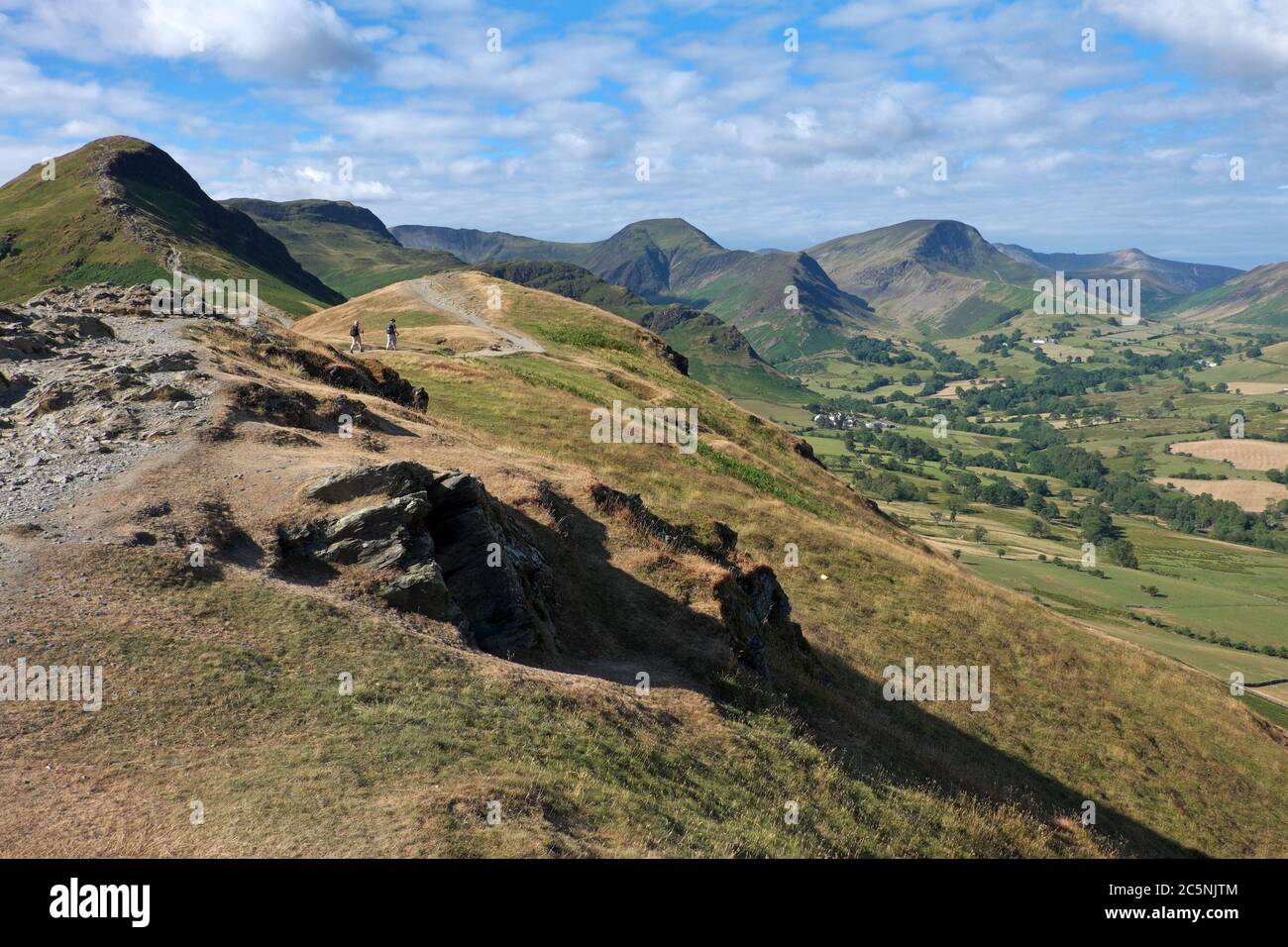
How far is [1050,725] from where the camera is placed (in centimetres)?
3409

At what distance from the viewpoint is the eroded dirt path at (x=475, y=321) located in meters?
67.9

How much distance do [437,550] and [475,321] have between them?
219 ft

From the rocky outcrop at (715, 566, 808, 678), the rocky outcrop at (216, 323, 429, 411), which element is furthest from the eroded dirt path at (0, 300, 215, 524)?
the rocky outcrop at (715, 566, 808, 678)

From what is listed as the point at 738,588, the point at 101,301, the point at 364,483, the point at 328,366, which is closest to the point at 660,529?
the point at 738,588

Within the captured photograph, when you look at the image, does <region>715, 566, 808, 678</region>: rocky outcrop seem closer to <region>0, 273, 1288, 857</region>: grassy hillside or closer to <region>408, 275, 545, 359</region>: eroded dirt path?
<region>0, 273, 1288, 857</region>: grassy hillside

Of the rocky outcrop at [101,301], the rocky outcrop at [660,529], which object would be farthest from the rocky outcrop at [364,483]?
the rocky outcrop at [101,301]

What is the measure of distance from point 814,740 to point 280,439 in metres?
19.9

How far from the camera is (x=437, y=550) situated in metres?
22.7

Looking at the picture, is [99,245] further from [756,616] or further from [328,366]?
[756,616]

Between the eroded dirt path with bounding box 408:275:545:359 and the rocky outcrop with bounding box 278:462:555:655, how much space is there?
41398 millimetres

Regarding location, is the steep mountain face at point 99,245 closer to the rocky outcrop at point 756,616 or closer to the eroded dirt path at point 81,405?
the eroded dirt path at point 81,405
